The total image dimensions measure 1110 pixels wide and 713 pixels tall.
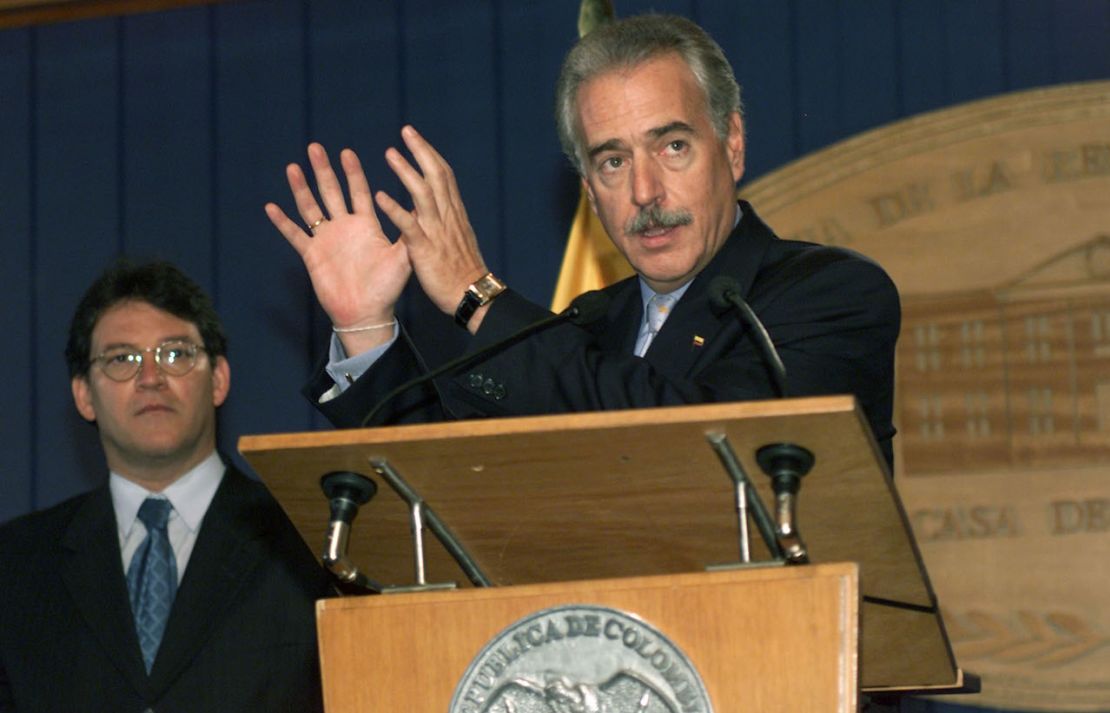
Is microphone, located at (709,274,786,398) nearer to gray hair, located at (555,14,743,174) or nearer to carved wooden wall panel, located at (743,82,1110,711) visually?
gray hair, located at (555,14,743,174)

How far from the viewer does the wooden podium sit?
1369 millimetres

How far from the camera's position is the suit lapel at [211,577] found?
3.02 metres

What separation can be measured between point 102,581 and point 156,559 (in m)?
0.11

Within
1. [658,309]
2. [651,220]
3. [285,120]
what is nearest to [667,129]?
[651,220]

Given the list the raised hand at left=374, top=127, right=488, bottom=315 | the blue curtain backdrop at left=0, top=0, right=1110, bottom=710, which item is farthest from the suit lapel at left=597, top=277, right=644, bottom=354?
the blue curtain backdrop at left=0, top=0, right=1110, bottom=710

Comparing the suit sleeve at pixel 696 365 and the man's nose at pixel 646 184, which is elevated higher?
the man's nose at pixel 646 184

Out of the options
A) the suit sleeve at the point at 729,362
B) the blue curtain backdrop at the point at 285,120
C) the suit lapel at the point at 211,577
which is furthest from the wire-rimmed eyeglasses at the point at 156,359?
the suit sleeve at the point at 729,362

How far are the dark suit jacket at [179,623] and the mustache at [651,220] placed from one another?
48.1 inches

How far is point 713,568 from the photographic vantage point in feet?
4.63

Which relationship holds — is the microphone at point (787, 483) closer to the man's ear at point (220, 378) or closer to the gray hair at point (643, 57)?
the gray hair at point (643, 57)

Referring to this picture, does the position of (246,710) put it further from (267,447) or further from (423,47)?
(423,47)

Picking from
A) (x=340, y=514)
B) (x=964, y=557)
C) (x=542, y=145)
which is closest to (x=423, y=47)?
(x=542, y=145)

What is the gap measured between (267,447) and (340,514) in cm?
10

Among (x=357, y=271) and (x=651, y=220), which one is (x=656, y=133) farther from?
(x=357, y=271)
